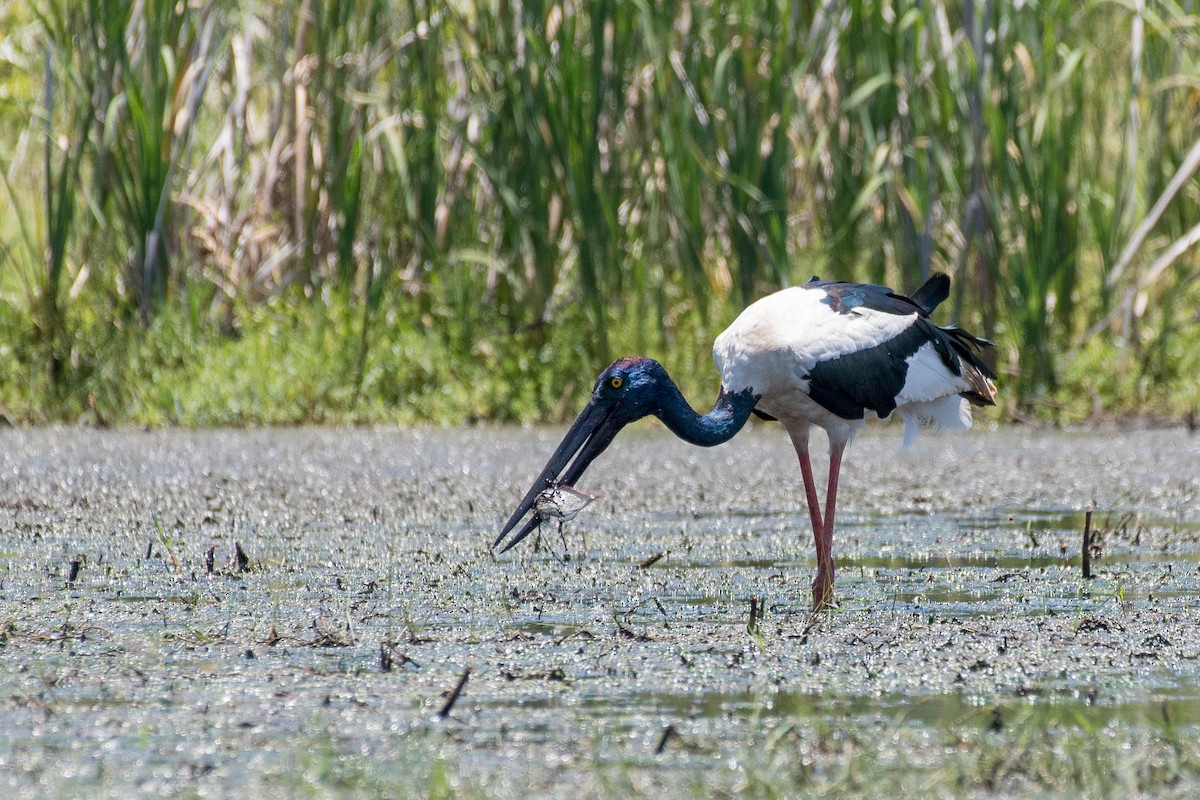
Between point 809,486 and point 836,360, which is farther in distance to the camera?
point 809,486

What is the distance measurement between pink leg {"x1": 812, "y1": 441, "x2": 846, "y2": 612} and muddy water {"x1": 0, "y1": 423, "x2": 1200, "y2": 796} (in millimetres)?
91

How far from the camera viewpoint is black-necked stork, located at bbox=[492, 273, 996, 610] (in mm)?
4555

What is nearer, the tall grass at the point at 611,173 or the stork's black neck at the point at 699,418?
the stork's black neck at the point at 699,418

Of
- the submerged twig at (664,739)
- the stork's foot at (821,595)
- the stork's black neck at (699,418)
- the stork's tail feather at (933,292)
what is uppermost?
the stork's tail feather at (933,292)

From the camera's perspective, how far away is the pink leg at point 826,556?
4219mm

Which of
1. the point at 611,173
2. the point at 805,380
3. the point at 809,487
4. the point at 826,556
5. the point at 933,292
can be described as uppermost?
the point at 611,173

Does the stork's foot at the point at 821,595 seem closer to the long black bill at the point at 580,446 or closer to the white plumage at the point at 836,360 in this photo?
the white plumage at the point at 836,360

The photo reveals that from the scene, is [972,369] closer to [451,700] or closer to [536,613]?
[536,613]

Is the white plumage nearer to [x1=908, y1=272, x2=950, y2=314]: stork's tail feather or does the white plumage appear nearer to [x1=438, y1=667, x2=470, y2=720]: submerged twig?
[x1=908, y1=272, x2=950, y2=314]: stork's tail feather

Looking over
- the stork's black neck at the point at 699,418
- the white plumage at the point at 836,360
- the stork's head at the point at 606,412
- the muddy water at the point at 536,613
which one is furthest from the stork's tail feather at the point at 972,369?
the stork's head at the point at 606,412

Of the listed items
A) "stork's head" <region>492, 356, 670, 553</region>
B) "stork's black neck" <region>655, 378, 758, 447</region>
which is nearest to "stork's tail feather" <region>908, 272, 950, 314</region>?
"stork's black neck" <region>655, 378, 758, 447</region>

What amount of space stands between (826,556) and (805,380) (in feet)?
1.57

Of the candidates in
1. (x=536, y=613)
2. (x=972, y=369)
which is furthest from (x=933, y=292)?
(x=536, y=613)

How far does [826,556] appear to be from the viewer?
14.7 ft
